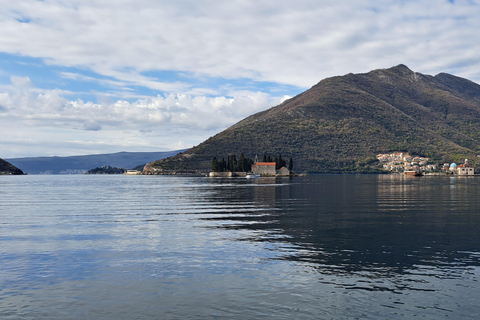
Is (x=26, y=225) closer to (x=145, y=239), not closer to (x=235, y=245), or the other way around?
(x=145, y=239)

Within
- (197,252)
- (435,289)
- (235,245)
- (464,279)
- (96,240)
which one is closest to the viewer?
(435,289)

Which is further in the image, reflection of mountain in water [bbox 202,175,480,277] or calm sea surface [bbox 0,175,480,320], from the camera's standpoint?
reflection of mountain in water [bbox 202,175,480,277]

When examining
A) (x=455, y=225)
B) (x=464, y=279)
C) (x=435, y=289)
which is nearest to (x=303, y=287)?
(x=435, y=289)

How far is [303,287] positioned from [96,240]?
18.6 meters

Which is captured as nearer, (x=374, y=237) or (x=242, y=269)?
(x=242, y=269)

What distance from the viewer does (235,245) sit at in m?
29.0

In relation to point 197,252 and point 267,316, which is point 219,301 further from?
point 197,252

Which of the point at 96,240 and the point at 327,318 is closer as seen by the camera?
the point at 327,318

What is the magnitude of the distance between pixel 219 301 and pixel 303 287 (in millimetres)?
4113

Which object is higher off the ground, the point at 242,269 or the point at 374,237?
the point at 374,237

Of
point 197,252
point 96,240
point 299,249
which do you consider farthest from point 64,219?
point 299,249

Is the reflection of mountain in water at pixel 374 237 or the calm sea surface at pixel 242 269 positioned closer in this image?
the calm sea surface at pixel 242 269

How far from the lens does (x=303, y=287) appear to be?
19062 mm

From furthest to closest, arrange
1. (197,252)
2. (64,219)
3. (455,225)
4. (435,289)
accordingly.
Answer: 1. (64,219)
2. (455,225)
3. (197,252)
4. (435,289)
